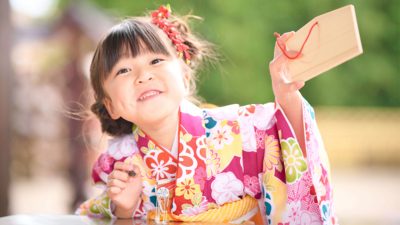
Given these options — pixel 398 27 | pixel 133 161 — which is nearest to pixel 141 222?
pixel 133 161

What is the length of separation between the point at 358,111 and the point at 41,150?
149 inches

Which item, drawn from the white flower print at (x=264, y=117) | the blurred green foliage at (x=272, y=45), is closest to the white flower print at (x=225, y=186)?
the white flower print at (x=264, y=117)

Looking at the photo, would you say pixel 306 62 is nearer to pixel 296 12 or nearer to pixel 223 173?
pixel 223 173

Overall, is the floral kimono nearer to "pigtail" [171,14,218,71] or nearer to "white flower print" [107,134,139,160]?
"white flower print" [107,134,139,160]

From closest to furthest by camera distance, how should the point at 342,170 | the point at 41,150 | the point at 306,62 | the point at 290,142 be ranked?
1. the point at 306,62
2. the point at 290,142
3. the point at 41,150
4. the point at 342,170

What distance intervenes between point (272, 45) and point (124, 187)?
593 cm

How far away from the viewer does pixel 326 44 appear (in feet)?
3.47

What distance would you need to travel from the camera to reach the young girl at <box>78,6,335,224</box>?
50.0 inches

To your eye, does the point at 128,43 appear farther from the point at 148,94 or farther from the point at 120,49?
the point at 148,94

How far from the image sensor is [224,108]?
4.72 ft

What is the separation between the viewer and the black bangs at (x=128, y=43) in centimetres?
136

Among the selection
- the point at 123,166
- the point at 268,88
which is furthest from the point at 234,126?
the point at 268,88

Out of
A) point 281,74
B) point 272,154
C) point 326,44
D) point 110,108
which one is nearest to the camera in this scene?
point 326,44

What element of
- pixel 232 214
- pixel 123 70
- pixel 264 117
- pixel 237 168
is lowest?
pixel 232 214
